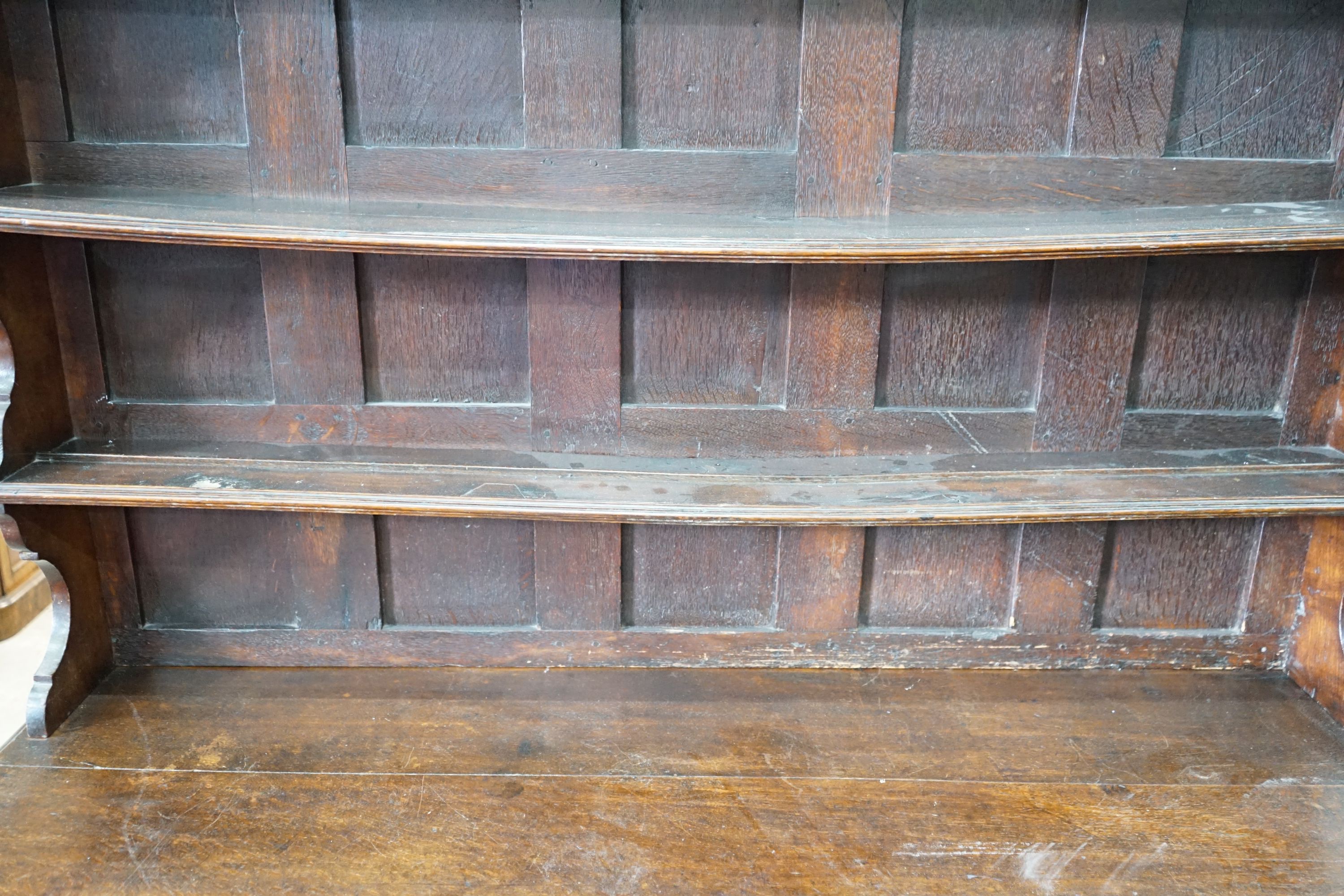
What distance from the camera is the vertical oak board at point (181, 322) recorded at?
198 centimetres

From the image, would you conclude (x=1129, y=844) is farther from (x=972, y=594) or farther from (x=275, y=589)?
(x=275, y=589)

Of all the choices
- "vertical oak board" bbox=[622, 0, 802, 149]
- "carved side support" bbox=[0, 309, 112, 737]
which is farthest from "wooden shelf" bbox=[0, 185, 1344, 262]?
"carved side support" bbox=[0, 309, 112, 737]

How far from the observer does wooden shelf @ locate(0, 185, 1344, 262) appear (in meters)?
1.63

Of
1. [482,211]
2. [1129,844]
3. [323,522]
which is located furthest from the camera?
[323,522]

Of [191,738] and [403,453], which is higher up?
[403,453]

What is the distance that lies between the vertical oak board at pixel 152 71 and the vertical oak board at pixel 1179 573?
1837 mm

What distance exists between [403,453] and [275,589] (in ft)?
1.38

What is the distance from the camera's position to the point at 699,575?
2168mm

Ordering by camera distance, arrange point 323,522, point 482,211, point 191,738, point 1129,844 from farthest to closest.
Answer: point 323,522 → point 191,738 → point 482,211 → point 1129,844

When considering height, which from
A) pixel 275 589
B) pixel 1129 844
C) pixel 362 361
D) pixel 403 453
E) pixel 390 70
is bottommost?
pixel 1129 844

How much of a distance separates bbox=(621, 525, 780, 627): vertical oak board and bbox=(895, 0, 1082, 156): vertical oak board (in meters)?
0.80

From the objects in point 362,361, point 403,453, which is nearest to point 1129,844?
point 403,453

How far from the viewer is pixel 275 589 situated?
2172 mm

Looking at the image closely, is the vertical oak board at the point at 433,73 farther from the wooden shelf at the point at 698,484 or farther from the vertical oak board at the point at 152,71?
the wooden shelf at the point at 698,484
